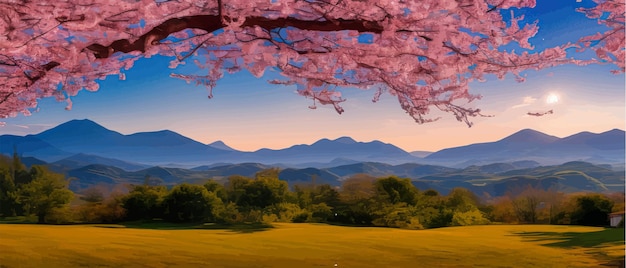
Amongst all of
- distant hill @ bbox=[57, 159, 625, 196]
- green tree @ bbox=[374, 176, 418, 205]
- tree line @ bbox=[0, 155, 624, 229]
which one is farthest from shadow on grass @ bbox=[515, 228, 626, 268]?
green tree @ bbox=[374, 176, 418, 205]

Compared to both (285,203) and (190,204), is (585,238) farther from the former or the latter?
(190,204)

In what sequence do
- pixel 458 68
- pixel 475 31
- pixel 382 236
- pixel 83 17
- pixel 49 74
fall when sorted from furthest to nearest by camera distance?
pixel 382 236 < pixel 49 74 < pixel 458 68 < pixel 475 31 < pixel 83 17

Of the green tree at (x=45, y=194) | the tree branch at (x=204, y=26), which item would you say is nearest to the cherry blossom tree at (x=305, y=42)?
the tree branch at (x=204, y=26)

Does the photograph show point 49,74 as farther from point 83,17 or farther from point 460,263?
point 460,263

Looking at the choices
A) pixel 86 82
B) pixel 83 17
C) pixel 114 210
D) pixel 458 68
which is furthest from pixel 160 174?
pixel 458 68

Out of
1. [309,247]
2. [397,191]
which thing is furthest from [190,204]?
[397,191]

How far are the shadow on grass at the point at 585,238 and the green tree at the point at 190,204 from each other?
5.37m

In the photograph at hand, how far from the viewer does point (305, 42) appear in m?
6.05

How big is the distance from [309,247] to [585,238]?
4.48 m

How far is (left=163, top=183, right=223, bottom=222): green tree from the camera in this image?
8336 millimetres

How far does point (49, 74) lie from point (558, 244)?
7.73 metres

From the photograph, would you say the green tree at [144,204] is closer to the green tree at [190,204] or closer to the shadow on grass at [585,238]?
the green tree at [190,204]

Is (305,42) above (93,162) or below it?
above

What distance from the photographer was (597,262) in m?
6.97
